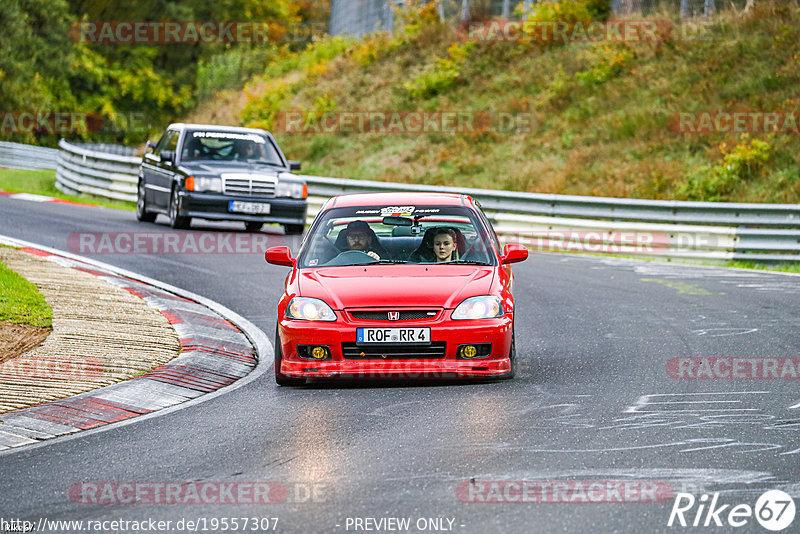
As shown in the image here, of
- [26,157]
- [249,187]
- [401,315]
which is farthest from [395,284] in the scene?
[26,157]

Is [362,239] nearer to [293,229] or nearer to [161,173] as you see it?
[293,229]

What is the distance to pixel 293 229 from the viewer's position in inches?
830

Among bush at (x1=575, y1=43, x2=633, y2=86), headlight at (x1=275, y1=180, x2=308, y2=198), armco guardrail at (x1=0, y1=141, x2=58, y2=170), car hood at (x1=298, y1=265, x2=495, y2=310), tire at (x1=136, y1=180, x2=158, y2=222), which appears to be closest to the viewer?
car hood at (x1=298, y1=265, x2=495, y2=310)

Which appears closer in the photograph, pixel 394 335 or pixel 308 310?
pixel 394 335

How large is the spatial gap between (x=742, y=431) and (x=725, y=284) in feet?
28.9

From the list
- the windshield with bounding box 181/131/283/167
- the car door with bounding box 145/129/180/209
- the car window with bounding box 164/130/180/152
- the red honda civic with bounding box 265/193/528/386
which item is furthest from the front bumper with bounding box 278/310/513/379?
the car window with bounding box 164/130/180/152

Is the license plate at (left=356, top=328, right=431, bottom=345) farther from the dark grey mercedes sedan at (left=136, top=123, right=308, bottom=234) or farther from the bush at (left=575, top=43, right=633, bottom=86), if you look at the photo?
the bush at (left=575, top=43, right=633, bottom=86)

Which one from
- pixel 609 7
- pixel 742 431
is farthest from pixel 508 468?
pixel 609 7

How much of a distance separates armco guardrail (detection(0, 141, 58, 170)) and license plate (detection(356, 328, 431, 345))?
112 feet

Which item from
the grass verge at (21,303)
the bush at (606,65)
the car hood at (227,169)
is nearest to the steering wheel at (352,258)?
the grass verge at (21,303)

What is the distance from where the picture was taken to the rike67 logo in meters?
5.29

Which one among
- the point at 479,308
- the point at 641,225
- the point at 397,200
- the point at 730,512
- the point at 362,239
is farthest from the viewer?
the point at 641,225

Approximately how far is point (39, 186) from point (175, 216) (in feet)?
37.1

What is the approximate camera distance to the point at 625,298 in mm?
14133
